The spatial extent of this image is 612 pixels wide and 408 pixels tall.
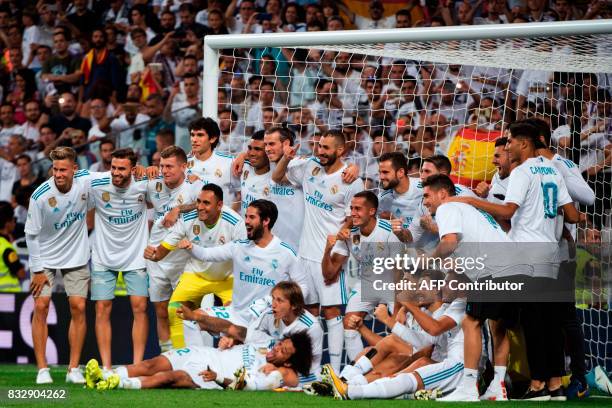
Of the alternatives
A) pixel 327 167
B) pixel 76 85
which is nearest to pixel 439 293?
pixel 327 167

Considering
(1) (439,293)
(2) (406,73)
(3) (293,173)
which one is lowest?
(1) (439,293)

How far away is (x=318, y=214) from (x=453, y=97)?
192 centimetres

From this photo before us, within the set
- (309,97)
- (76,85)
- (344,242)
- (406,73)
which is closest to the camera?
(344,242)

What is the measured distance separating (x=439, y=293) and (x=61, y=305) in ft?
15.2

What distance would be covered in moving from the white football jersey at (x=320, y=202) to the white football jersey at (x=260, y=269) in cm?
44

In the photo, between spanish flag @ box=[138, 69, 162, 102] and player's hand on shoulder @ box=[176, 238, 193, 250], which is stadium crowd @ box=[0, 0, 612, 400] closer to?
player's hand on shoulder @ box=[176, 238, 193, 250]

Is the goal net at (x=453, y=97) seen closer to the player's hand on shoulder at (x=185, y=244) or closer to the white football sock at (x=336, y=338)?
the player's hand on shoulder at (x=185, y=244)

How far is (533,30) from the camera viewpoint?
8.34 m

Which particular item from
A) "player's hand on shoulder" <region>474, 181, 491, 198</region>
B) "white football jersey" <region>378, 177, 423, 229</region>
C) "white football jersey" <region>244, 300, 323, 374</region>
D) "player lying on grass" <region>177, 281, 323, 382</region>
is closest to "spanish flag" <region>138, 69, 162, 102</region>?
"white football jersey" <region>378, 177, 423, 229</region>

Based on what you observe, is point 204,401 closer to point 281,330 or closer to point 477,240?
point 281,330

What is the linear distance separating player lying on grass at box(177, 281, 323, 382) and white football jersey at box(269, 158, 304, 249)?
1108 millimetres

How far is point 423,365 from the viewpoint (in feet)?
25.7

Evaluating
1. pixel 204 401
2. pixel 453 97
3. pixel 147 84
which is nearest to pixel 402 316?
pixel 204 401

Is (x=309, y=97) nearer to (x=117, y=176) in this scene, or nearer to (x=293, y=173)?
(x=293, y=173)
